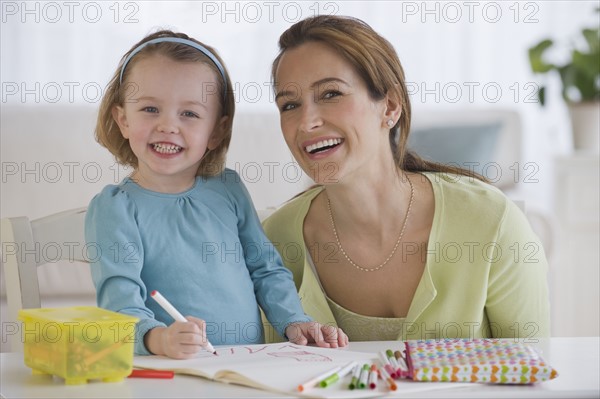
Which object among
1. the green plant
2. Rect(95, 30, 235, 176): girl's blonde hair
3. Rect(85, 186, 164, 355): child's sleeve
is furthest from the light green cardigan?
the green plant

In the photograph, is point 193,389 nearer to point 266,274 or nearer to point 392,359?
point 392,359

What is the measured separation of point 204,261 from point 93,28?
2.68m

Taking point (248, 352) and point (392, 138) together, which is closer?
point (248, 352)

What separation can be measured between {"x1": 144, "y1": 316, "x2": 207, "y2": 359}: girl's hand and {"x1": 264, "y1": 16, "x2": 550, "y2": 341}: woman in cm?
45

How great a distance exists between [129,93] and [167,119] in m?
0.10

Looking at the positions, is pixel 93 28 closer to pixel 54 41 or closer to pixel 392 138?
pixel 54 41

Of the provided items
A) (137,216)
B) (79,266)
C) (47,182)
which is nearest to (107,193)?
(137,216)

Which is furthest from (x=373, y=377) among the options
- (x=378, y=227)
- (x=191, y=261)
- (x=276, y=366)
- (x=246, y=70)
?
(x=246, y=70)

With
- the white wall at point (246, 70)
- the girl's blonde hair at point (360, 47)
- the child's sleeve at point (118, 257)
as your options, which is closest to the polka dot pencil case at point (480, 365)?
the child's sleeve at point (118, 257)

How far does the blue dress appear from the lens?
4.32 ft

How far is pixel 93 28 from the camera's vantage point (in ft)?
12.5

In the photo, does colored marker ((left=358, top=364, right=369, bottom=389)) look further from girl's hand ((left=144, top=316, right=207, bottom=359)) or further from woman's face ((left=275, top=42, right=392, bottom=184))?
woman's face ((left=275, top=42, right=392, bottom=184))

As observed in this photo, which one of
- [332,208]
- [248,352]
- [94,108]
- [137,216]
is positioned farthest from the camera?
[94,108]

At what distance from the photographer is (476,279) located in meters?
1.56
